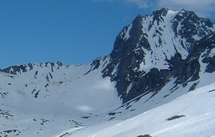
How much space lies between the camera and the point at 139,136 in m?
25.3

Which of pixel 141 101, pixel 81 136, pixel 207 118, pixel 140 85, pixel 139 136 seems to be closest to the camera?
pixel 207 118

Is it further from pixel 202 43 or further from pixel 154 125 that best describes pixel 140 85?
pixel 154 125

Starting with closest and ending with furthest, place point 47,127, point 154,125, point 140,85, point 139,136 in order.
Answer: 1. point 139,136
2. point 154,125
3. point 47,127
4. point 140,85

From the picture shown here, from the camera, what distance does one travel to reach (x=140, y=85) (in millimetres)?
189250

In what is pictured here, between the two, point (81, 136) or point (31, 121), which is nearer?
point (81, 136)

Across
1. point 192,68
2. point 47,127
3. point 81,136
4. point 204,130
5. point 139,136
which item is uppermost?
point 192,68

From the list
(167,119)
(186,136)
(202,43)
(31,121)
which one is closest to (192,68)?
(202,43)

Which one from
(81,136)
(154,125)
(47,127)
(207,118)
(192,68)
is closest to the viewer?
(207,118)

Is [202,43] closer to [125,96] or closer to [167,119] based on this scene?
[125,96]

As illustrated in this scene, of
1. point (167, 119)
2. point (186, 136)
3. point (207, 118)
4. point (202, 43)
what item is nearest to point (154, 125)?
point (167, 119)

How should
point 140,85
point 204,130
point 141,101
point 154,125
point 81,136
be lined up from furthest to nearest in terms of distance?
1. point 140,85
2. point 141,101
3. point 81,136
4. point 154,125
5. point 204,130

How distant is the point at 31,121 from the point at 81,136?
9750cm

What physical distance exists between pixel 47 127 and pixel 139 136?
101 metres

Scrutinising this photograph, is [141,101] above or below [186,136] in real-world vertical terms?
above
